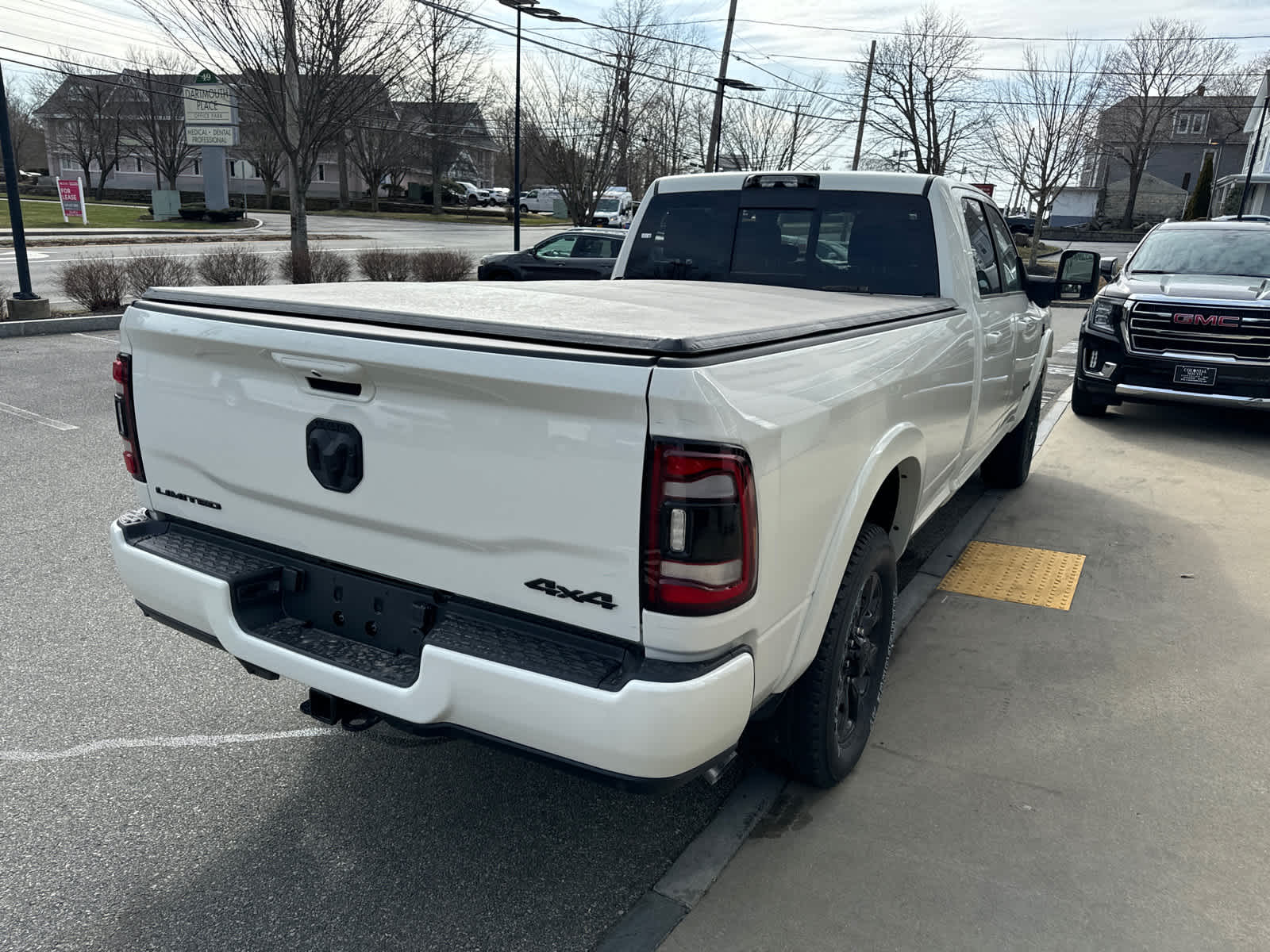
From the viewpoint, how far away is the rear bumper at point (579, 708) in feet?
6.59

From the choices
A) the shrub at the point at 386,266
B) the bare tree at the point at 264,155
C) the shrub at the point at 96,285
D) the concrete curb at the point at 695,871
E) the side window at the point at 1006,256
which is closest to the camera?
the concrete curb at the point at 695,871

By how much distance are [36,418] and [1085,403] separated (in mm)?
9297

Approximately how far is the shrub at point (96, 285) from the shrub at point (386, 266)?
4504 millimetres

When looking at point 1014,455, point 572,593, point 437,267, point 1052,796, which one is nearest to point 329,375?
point 572,593

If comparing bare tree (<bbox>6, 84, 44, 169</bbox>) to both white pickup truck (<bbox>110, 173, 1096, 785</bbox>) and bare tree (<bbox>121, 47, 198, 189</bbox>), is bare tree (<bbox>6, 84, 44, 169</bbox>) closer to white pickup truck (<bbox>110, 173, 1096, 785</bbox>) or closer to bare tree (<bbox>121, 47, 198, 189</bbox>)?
bare tree (<bbox>121, 47, 198, 189</bbox>)

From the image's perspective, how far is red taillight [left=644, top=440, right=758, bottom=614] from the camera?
196cm

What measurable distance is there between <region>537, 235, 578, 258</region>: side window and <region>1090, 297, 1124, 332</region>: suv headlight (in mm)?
11258

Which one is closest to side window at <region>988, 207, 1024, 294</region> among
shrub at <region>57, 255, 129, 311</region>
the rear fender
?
the rear fender

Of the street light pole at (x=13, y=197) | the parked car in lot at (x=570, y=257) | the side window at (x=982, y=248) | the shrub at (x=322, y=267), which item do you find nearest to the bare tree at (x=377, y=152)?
the parked car in lot at (x=570, y=257)

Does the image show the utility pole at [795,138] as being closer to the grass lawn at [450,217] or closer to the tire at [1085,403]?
the grass lawn at [450,217]

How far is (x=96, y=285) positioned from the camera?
13797 mm

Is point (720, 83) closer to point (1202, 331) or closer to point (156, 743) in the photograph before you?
point (1202, 331)

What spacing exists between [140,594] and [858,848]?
7.40 feet

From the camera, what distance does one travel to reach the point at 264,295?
8.89 ft
